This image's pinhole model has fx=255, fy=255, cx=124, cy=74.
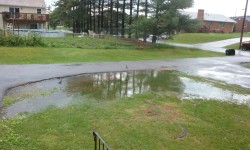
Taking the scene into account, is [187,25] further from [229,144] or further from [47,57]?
[229,144]

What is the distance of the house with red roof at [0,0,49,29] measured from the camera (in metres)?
33.8

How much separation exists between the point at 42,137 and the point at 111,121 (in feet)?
6.19

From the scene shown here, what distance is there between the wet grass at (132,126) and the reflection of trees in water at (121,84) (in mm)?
1466

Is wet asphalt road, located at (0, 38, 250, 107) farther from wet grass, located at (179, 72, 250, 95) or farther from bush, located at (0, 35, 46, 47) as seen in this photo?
bush, located at (0, 35, 46, 47)

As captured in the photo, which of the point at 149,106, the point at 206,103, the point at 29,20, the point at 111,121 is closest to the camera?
the point at 111,121

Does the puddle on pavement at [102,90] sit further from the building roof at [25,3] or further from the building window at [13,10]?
the building roof at [25,3]

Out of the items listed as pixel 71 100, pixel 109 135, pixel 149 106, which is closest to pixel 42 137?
pixel 109 135

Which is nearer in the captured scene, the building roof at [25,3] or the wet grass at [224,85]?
the wet grass at [224,85]

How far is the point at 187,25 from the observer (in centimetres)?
2702

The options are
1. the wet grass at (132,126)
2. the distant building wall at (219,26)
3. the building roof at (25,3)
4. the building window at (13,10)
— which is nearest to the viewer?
the wet grass at (132,126)

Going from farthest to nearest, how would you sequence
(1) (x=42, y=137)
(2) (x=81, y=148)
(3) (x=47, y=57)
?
(3) (x=47, y=57), (1) (x=42, y=137), (2) (x=81, y=148)

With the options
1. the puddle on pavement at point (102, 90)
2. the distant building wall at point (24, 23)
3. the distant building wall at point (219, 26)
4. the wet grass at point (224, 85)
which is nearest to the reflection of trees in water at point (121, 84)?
the puddle on pavement at point (102, 90)

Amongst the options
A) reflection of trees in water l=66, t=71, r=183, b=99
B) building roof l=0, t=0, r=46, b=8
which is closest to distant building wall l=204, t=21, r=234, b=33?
building roof l=0, t=0, r=46, b=8

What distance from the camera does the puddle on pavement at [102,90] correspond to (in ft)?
28.3
